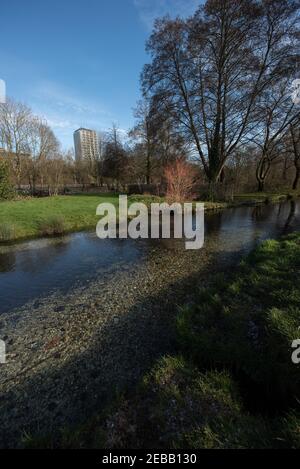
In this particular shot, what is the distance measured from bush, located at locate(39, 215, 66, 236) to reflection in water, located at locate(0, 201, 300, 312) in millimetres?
921

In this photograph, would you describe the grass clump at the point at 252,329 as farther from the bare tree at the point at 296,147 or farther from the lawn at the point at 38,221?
the bare tree at the point at 296,147

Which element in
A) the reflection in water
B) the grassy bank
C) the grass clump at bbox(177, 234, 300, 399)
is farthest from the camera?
the reflection in water

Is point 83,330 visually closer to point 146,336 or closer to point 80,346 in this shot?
point 80,346

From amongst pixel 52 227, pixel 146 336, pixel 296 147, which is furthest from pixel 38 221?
pixel 296 147

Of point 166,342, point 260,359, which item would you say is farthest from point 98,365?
point 260,359

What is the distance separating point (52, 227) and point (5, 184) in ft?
35.1

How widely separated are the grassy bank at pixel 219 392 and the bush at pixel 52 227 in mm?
9289

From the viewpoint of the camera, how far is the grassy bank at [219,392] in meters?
2.00

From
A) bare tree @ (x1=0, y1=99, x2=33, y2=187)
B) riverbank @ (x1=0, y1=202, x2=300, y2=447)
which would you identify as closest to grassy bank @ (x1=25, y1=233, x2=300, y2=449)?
riverbank @ (x1=0, y1=202, x2=300, y2=447)

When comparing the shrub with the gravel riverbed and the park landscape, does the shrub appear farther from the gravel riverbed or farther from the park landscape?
the gravel riverbed

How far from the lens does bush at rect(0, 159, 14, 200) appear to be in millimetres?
17922

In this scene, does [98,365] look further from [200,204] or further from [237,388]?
[200,204]

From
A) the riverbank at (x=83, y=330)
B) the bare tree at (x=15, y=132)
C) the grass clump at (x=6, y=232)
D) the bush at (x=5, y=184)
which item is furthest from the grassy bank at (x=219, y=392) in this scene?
the bare tree at (x=15, y=132)

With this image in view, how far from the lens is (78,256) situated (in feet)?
27.1
